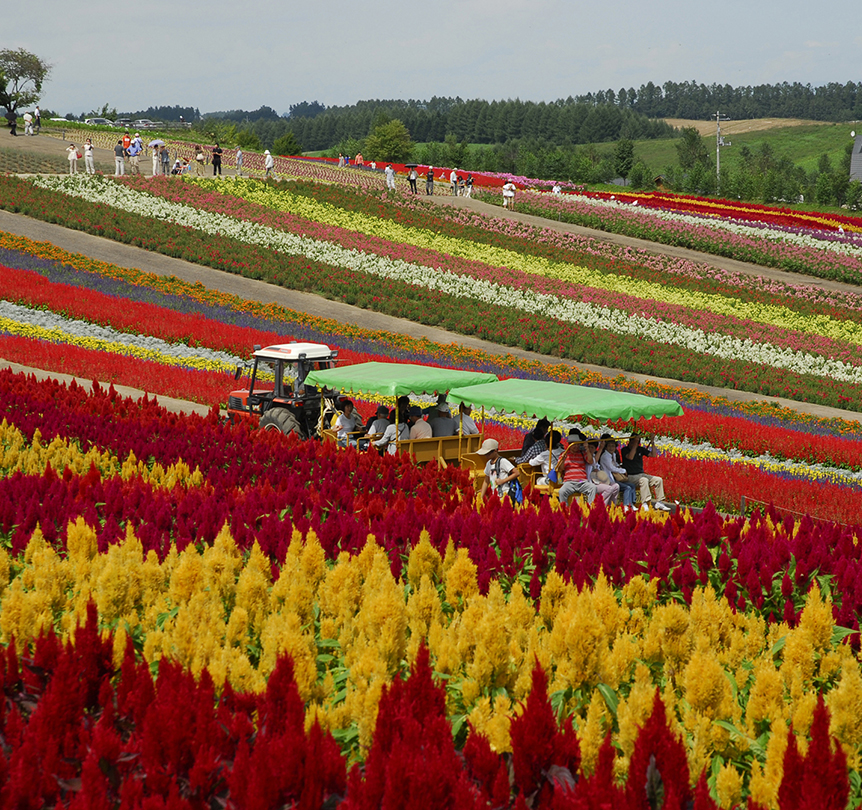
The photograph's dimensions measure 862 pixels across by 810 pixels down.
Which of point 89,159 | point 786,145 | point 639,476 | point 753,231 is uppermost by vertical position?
point 786,145

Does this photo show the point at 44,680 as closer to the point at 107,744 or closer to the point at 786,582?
the point at 107,744

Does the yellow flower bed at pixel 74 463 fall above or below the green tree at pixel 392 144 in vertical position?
below

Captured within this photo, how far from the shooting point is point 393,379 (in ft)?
44.6

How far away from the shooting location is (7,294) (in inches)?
1075

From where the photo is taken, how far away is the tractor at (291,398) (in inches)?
597

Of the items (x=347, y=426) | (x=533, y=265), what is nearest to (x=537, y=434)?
(x=347, y=426)

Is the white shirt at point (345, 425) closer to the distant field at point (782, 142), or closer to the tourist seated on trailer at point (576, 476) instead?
the tourist seated on trailer at point (576, 476)

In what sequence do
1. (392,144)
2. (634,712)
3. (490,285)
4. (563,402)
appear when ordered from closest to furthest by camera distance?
(634,712), (563,402), (490,285), (392,144)

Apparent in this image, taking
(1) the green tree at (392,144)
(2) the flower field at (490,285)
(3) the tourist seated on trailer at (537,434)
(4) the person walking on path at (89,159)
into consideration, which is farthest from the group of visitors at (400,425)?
(1) the green tree at (392,144)

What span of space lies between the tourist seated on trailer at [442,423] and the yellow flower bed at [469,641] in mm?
7678

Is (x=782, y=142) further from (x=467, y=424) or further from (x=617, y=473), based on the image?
(x=617, y=473)

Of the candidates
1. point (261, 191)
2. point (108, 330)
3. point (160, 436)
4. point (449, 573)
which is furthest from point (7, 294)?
point (449, 573)

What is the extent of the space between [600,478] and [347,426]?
4248 mm

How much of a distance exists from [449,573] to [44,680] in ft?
8.73
